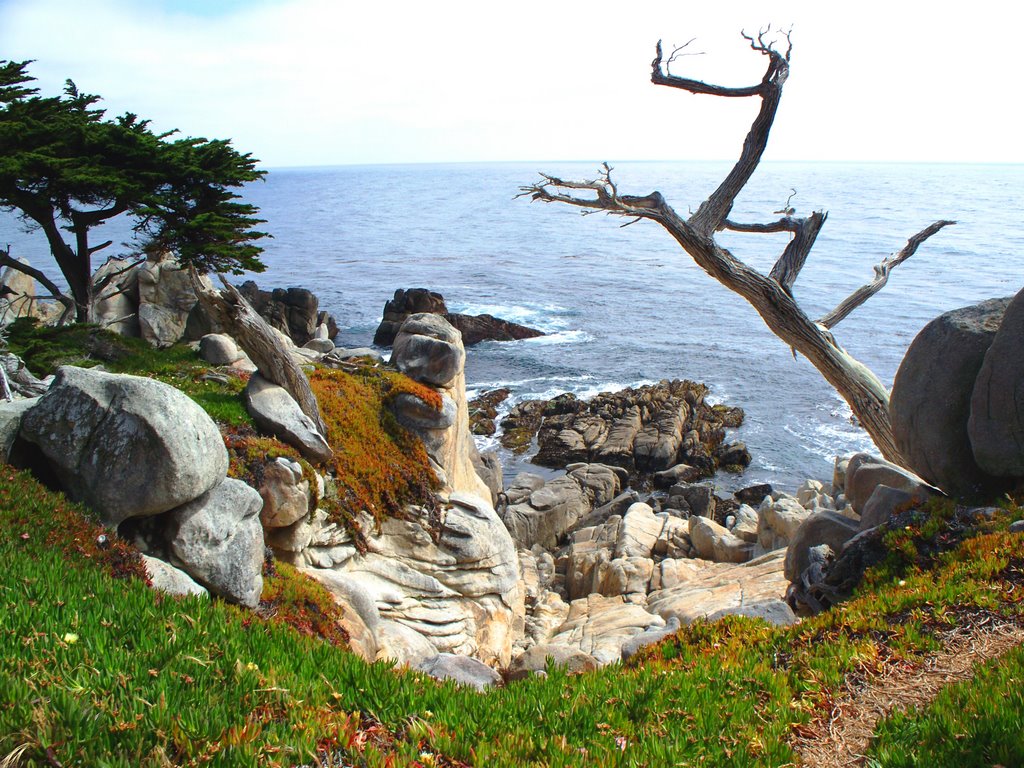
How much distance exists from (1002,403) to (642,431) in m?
26.5

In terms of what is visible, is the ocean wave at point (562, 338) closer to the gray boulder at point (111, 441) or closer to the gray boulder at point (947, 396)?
the gray boulder at point (947, 396)

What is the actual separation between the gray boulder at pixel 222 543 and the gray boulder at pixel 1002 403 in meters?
10.1

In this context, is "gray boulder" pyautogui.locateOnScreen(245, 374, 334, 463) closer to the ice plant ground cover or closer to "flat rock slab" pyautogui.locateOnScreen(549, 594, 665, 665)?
the ice plant ground cover

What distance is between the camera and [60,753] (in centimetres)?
386

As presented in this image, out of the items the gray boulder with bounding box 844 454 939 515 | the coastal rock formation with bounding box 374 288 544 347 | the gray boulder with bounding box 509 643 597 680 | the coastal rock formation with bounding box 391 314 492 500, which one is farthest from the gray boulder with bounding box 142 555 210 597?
the coastal rock formation with bounding box 374 288 544 347

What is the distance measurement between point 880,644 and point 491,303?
5936 cm

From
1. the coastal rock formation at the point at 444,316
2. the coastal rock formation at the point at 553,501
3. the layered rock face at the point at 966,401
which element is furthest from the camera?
the coastal rock formation at the point at 444,316

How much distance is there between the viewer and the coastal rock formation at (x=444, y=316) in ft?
170

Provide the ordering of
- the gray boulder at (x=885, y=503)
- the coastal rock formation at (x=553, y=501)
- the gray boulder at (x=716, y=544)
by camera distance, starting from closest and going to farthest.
Answer: the gray boulder at (x=885, y=503) → the gray boulder at (x=716, y=544) → the coastal rock formation at (x=553, y=501)

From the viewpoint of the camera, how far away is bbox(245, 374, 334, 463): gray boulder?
14.0 meters

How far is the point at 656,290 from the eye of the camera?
7406cm

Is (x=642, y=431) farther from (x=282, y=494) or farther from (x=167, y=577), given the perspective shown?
(x=167, y=577)

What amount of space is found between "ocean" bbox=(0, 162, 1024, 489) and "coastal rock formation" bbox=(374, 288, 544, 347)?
1.56 metres

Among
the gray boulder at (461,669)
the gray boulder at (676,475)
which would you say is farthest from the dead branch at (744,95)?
the gray boulder at (676,475)
